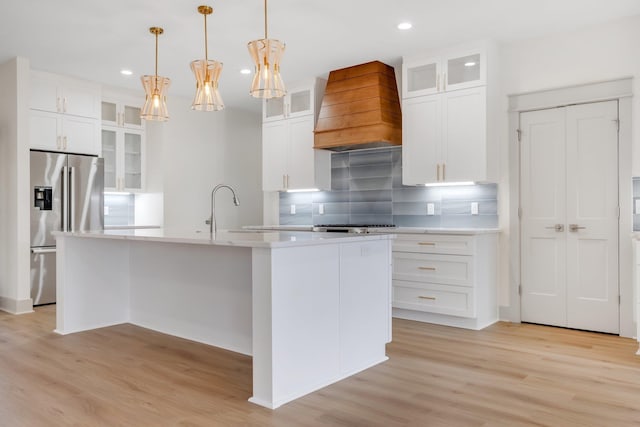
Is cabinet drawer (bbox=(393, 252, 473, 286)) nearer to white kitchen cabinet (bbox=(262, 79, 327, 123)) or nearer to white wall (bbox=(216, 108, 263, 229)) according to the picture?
white kitchen cabinet (bbox=(262, 79, 327, 123))

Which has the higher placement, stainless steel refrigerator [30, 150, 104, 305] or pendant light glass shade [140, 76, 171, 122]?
pendant light glass shade [140, 76, 171, 122]

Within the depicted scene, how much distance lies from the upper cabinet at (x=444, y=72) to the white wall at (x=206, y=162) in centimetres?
323

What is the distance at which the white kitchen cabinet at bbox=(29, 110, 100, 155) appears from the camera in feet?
17.5

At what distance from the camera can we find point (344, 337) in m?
3.01

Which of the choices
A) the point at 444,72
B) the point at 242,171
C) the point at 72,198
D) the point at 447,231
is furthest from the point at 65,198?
the point at 444,72

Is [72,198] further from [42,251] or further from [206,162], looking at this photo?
[206,162]

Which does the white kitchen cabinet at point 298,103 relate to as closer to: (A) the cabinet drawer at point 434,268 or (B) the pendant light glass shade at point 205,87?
(A) the cabinet drawer at point 434,268

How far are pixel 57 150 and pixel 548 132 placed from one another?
5.07 metres

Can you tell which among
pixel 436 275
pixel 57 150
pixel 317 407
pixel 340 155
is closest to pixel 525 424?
pixel 317 407

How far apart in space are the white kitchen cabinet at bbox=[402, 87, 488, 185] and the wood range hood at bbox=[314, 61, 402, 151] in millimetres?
212

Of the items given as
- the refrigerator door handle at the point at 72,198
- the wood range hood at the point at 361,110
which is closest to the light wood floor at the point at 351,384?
the refrigerator door handle at the point at 72,198

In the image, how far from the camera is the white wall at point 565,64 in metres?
4.07

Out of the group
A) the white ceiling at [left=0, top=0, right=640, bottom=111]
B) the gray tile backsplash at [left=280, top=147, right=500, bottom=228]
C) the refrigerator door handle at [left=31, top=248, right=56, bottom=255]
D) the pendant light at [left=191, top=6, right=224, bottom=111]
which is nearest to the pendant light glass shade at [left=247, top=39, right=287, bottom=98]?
the pendant light at [left=191, top=6, right=224, bottom=111]

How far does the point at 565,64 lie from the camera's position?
4371 millimetres
